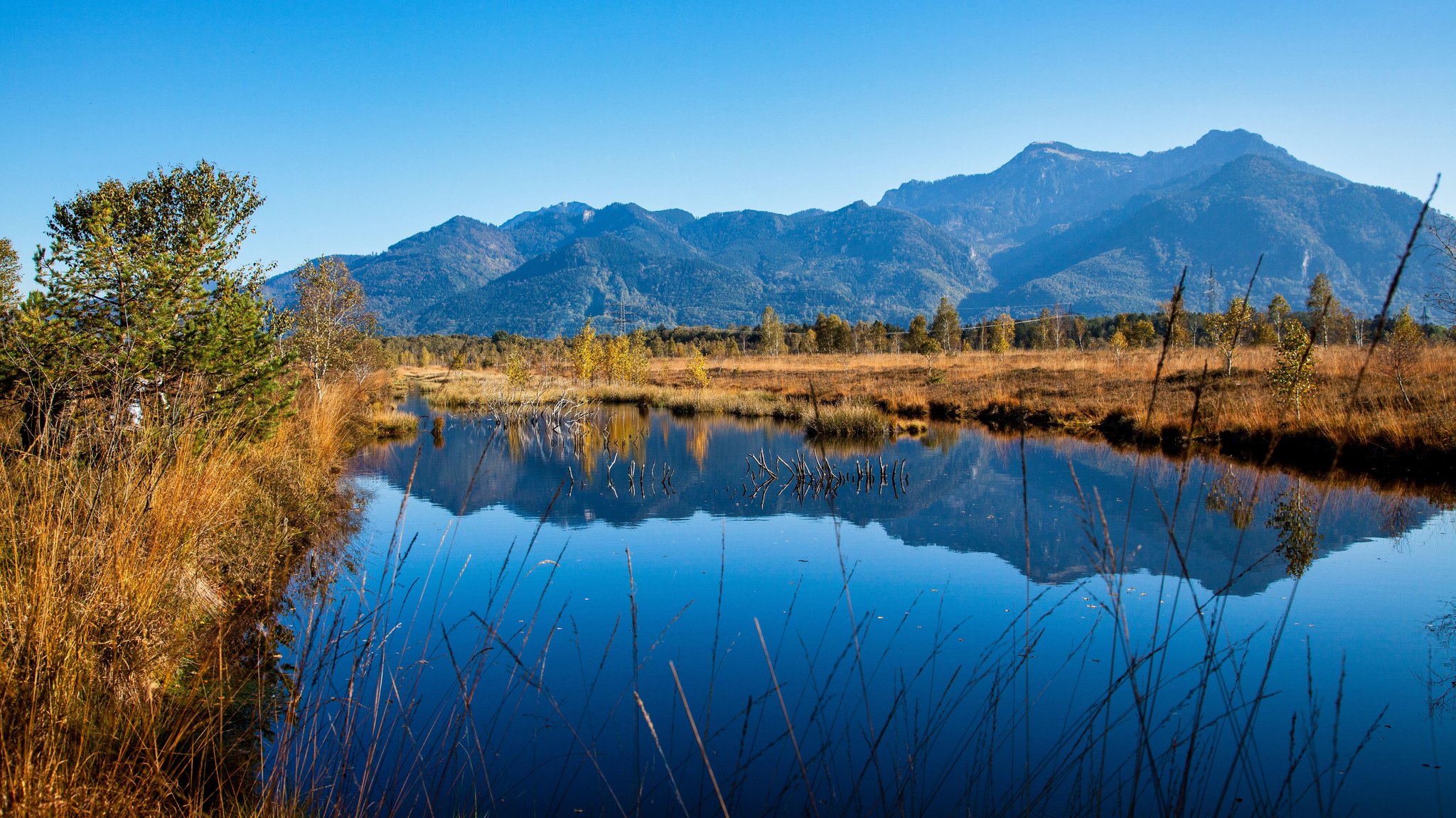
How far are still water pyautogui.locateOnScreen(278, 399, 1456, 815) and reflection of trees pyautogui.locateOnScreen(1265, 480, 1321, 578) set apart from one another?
0.06 m

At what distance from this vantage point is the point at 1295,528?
967 centimetres

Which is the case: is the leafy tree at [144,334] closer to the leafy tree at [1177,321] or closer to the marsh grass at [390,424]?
the leafy tree at [1177,321]

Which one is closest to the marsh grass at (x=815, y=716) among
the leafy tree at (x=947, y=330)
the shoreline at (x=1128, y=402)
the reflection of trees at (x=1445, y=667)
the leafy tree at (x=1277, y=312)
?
Result: the reflection of trees at (x=1445, y=667)

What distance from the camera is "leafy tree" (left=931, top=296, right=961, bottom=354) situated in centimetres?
5842

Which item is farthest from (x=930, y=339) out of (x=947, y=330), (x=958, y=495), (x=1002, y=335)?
(x=958, y=495)

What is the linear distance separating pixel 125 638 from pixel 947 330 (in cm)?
6009

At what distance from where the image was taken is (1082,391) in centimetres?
2469

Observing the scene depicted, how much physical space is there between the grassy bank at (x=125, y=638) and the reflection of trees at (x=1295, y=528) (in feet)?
28.1

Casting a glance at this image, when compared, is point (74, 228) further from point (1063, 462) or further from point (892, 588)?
point (1063, 462)

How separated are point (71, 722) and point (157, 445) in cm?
252

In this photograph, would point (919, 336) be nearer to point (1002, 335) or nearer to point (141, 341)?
point (1002, 335)

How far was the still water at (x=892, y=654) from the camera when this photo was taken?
371 centimetres

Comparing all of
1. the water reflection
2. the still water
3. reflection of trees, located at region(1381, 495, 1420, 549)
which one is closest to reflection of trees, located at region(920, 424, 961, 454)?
the water reflection

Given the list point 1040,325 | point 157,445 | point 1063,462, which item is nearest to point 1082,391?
point 1063,462
